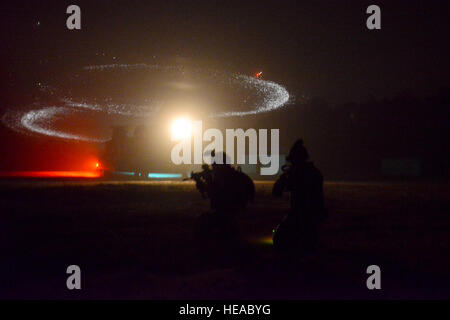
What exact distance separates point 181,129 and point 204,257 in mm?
24071

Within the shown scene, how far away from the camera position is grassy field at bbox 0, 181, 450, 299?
17.4 ft

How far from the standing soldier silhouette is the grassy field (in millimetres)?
364

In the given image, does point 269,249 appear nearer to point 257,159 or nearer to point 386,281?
point 386,281

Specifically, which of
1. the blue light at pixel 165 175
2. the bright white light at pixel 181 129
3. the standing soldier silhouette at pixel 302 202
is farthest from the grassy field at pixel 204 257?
the bright white light at pixel 181 129

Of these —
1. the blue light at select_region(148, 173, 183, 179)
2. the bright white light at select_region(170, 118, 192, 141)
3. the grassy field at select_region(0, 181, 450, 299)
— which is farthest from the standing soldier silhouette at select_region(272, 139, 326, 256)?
the blue light at select_region(148, 173, 183, 179)

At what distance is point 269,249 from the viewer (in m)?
7.60

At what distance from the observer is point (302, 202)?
6145 mm

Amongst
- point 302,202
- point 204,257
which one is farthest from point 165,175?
point 302,202

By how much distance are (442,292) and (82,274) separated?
444cm

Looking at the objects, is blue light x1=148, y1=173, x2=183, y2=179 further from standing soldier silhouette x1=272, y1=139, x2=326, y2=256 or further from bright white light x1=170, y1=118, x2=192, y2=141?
standing soldier silhouette x1=272, y1=139, x2=326, y2=256

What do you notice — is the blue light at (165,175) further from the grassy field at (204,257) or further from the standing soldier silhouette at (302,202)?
the standing soldier silhouette at (302,202)

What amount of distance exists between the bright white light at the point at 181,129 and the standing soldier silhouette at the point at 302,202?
78.8 feet

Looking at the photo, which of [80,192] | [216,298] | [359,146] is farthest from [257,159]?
[216,298]
